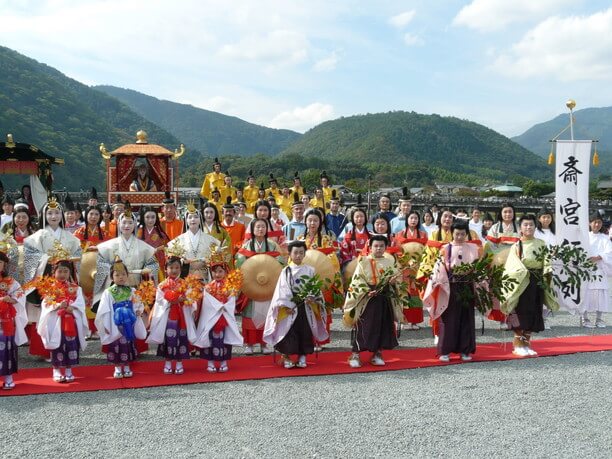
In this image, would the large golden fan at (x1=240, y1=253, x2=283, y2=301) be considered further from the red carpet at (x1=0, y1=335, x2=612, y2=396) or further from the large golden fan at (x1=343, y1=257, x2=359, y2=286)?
the large golden fan at (x1=343, y1=257, x2=359, y2=286)

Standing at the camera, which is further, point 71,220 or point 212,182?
point 212,182

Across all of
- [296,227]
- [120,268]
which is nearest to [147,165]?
[296,227]

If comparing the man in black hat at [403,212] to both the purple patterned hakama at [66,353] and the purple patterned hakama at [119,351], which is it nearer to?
the purple patterned hakama at [119,351]

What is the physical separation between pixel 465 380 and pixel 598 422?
4.87 feet

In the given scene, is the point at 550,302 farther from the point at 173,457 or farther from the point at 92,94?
the point at 92,94

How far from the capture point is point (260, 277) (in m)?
7.20

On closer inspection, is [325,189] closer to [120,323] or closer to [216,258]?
[216,258]

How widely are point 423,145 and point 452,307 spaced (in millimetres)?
132871

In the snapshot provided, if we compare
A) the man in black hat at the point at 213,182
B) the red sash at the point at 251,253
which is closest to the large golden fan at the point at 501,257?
the red sash at the point at 251,253

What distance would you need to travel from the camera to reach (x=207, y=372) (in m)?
6.58

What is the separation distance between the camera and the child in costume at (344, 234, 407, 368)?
6766 millimetres

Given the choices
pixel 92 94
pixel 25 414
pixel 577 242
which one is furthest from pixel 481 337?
pixel 92 94

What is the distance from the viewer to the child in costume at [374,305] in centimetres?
677

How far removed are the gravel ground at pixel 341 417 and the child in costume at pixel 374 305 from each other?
0.42 m
